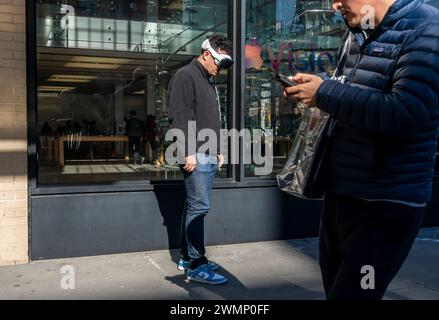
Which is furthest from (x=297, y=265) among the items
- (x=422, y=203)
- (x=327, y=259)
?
(x=422, y=203)

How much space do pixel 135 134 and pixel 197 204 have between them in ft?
15.9

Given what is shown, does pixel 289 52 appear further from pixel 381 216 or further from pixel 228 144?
pixel 381 216

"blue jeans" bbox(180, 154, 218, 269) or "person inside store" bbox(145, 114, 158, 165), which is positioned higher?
"person inside store" bbox(145, 114, 158, 165)

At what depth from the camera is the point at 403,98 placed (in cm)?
171

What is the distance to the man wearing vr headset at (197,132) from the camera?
4.06 meters

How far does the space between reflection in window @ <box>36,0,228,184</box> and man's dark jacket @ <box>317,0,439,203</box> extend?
347 centimetres

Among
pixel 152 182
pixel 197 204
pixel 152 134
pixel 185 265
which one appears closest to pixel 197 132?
pixel 197 204

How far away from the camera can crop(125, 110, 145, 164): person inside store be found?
739 centimetres

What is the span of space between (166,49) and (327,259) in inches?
255


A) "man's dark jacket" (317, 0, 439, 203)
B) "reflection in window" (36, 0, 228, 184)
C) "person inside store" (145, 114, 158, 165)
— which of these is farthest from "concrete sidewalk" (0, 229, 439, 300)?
"man's dark jacket" (317, 0, 439, 203)

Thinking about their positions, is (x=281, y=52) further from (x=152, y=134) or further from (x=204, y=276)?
(x=204, y=276)

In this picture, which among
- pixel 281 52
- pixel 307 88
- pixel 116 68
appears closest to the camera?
pixel 307 88

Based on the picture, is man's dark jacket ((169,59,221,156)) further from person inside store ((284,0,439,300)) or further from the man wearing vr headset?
person inside store ((284,0,439,300))

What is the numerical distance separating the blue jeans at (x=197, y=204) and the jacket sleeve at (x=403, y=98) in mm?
2407
